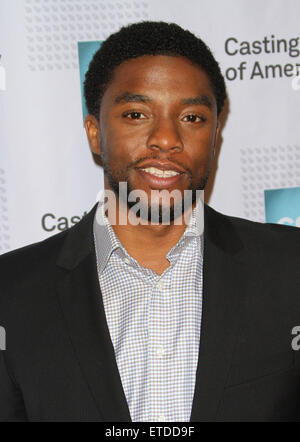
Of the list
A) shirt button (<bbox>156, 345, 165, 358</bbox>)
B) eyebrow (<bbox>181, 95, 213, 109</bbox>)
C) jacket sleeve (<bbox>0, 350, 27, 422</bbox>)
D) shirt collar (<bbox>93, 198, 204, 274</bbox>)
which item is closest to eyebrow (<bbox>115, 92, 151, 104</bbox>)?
eyebrow (<bbox>181, 95, 213, 109</bbox>)

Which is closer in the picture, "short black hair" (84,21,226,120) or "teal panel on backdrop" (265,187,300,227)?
"short black hair" (84,21,226,120)

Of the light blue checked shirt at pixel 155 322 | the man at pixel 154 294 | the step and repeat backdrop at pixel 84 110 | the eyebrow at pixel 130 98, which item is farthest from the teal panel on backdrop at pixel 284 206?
the eyebrow at pixel 130 98

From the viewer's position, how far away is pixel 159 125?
1.62 meters

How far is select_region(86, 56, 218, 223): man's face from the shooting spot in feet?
5.33

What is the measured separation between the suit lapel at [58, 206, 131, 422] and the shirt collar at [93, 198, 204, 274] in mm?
31

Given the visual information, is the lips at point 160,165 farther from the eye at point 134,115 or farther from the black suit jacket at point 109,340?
the black suit jacket at point 109,340

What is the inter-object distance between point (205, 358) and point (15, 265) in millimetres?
Result: 660

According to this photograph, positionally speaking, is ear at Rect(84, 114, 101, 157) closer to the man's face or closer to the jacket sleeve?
the man's face

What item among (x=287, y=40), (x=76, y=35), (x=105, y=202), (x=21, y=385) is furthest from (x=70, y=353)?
(x=287, y=40)

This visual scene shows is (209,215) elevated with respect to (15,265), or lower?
elevated

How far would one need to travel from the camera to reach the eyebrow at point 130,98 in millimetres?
1627

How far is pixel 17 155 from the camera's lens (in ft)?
6.91
